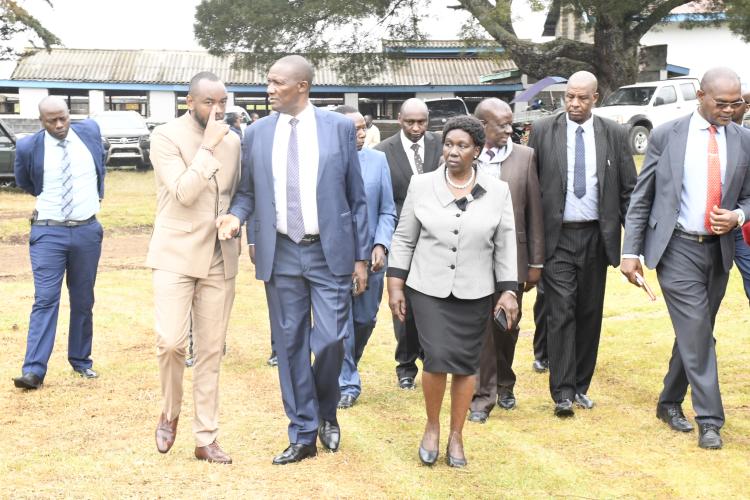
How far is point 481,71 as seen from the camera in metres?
44.7

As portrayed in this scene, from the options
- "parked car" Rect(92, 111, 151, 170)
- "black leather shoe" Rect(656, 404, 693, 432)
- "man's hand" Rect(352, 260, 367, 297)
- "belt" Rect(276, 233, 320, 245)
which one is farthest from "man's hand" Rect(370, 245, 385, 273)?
"parked car" Rect(92, 111, 151, 170)

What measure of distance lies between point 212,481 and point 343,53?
28923mm

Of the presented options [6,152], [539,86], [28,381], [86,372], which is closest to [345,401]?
[86,372]

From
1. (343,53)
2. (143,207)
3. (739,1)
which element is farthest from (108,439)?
(343,53)

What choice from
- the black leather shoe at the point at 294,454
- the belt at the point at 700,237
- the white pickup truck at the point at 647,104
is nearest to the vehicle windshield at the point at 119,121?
Answer: the white pickup truck at the point at 647,104

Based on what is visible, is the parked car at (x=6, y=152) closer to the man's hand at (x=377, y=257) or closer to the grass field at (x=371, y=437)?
the grass field at (x=371, y=437)

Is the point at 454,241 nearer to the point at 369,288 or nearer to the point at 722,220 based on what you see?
the point at 722,220

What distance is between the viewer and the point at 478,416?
278 inches

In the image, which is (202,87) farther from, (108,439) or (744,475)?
(744,475)

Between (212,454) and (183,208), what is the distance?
1.38 m

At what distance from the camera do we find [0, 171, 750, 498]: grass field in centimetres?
562

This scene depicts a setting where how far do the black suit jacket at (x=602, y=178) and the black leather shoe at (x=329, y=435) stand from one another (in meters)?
1.99

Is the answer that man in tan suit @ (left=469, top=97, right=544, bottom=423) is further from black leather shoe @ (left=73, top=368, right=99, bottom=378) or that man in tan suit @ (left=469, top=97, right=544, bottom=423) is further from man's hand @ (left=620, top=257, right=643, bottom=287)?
black leather shoe @ (left=73, top=368, right=99, bottom=378)

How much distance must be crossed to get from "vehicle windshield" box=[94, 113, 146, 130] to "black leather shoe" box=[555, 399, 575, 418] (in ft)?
80.8
